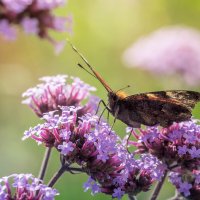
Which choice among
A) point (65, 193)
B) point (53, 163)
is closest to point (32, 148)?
point (53, 163)

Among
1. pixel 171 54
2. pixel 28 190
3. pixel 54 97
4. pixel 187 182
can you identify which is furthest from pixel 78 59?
pixel 28 190

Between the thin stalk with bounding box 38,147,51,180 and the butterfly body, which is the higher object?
the butterfly body

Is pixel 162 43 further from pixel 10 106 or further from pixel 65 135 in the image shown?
pixel 65 135

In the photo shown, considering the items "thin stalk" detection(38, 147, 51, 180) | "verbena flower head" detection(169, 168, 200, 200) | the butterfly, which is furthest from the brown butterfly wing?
"thin stalk" detection(38, 147, 51, 180)

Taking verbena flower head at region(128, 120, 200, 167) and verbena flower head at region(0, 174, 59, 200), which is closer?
verbena flower head at region(0, 174, 59, 200)

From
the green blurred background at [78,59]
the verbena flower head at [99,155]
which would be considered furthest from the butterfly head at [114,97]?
the green blurred background at [78,59]

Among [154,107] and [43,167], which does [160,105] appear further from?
[43,167]

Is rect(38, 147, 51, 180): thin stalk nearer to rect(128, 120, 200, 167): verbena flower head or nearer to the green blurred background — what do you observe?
rect(128, 120, 200, 167): verbena flower head
